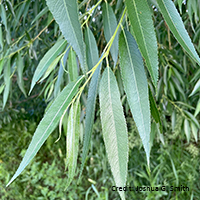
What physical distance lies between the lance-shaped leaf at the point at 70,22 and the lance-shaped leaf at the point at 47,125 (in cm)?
8

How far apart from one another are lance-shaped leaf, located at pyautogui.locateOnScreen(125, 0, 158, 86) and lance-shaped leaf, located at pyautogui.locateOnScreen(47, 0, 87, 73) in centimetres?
7

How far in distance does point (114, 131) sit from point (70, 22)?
132mm

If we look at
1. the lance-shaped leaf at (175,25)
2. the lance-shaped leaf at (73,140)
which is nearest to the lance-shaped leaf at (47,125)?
the lance-shaped leaf at (73,140)

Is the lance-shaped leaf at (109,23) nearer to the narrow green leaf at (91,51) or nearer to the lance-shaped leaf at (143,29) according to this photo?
the narrow green leaf at (91,51)

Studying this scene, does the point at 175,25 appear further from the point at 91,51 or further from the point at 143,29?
the point at 91,51

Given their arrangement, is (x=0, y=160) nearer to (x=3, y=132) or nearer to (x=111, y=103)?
(x=3, y=132)

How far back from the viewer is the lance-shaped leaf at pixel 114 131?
8.1 inches

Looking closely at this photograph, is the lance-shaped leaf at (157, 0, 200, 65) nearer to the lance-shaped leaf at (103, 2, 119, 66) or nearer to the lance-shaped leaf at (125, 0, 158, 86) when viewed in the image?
the lance-shaped leaf at (125, 0, 158, 86)

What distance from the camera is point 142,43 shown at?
225mm

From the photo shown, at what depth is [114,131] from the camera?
0.23m

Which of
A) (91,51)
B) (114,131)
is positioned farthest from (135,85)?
(91,51)

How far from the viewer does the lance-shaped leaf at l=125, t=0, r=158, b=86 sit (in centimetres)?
22

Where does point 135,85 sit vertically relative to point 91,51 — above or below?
below

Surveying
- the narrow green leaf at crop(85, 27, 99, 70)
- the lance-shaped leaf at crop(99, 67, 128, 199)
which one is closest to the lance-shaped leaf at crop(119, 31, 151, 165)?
the lance-shaped leaf at crop(99, 67, 128, 199)
